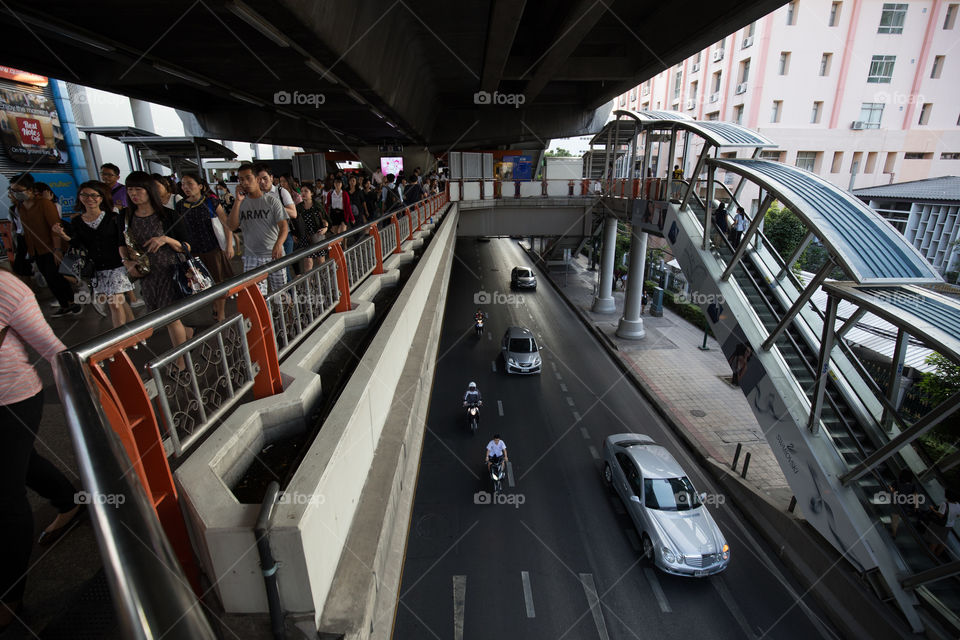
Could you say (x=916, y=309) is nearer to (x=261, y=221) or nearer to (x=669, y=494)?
(x=669, y=494)

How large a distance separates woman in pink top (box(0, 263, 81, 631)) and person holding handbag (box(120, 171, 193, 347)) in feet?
6.41

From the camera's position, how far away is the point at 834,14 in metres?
28.3

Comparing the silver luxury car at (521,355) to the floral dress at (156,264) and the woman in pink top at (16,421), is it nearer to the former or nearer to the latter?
the floral dress at (156,264)

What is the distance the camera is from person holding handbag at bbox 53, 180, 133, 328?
14.1ft

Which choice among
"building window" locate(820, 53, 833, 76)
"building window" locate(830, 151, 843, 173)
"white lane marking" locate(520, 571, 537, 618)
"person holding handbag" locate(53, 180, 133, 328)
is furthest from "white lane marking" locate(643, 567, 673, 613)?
"building window" locate(820, 53, 833, 76)

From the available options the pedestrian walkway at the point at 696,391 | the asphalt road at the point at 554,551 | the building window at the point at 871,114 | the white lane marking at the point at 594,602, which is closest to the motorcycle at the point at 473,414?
the asphalt road at the point at 554,551

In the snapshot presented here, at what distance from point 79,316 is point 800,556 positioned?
14479 millimetres

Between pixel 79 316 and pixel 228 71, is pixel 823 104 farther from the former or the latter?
pixel 79 316

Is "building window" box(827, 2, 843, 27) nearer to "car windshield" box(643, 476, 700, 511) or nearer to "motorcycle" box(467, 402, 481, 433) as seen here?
"car windshield" box(643, 476, 700, 511)

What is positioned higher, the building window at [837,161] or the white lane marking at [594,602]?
the building window at [837,161]

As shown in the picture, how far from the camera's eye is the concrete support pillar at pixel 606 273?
2518 cm

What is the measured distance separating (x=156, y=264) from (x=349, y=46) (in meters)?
6.18

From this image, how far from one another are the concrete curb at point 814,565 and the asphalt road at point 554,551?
0.29 metres

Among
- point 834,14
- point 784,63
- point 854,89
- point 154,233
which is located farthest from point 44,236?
point 854,89
